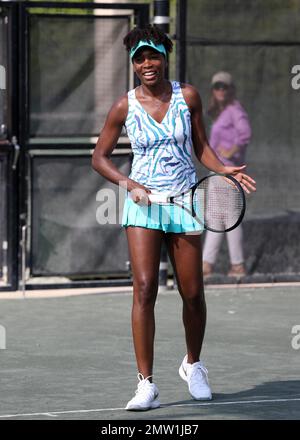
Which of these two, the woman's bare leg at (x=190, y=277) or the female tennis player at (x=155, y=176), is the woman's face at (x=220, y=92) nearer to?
the female tennis player at (x=155, y=176)

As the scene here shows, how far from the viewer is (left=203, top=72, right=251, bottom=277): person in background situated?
1279 centimetres

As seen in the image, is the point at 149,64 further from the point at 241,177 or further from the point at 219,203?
the point at 219,203

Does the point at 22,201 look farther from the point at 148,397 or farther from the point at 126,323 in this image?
the point at 148,397

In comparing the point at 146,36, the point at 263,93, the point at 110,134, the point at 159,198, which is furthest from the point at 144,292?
the point at 263,93

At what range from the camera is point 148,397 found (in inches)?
305

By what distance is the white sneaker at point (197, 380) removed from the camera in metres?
8.05

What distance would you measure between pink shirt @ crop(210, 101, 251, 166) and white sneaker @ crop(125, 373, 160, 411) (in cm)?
521

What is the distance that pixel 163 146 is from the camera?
7.96 metres

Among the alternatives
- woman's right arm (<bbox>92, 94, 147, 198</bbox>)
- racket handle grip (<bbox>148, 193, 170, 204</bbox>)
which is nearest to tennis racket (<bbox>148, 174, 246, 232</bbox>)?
racket handle grip (<bbox>148, 193, 170, 204</bbox>)

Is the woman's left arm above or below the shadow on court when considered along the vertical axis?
above

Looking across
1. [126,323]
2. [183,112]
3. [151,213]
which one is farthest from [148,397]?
[126,323]

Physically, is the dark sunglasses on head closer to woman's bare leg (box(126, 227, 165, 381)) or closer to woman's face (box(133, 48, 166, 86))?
woman's face (box(133, 48, 166, 86))

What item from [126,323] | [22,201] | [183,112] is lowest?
[126,323]
